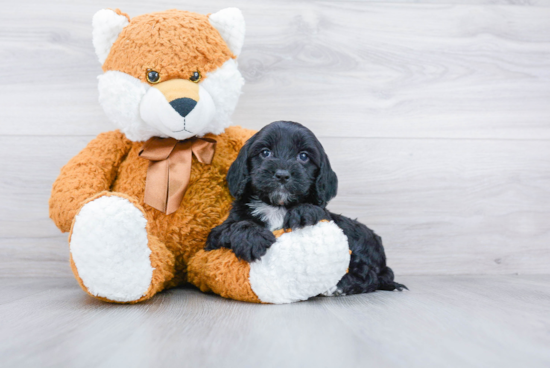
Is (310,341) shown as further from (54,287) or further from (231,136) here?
(54,287)

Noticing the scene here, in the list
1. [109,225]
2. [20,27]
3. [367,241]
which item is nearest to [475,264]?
[367,241]

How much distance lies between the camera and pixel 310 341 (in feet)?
2.56

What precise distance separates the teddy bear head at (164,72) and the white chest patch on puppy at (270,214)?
0.26 m

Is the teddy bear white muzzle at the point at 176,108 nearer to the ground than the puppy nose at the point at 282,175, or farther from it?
farther from it

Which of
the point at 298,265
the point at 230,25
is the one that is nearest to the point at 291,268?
the point at 298,265

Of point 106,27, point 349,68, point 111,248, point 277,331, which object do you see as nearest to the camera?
point 277,331

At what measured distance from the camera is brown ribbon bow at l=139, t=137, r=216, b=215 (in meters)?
1.19

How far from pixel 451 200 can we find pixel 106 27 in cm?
128

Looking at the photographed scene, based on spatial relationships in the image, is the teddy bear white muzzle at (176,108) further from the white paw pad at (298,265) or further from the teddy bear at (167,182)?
the white paw pad at (298,265)

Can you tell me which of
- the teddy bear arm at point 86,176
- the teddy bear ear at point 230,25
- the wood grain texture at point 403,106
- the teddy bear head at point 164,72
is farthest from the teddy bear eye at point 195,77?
the wood grain texture at point 403,106

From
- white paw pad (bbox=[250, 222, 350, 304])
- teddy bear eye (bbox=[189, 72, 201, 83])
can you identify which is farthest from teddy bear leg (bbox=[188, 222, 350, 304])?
teddy bear eye (bbox=[189, 72, 201, 83])

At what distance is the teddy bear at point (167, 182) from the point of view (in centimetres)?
99

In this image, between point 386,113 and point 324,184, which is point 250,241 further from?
point 386,113

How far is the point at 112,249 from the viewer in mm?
953
